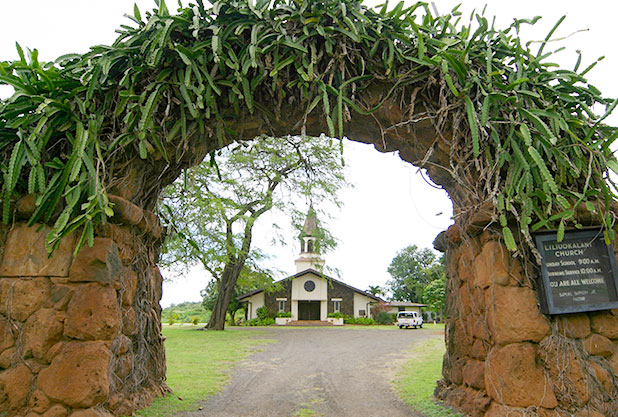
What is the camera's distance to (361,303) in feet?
109

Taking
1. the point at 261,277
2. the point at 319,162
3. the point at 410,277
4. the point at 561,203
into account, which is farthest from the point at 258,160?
the point at 410,277

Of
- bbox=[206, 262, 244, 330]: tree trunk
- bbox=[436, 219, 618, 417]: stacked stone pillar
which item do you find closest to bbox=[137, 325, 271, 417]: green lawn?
bbox=[436, 219, 618, 417]: stacked stone pillar

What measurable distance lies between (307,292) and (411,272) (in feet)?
75.1

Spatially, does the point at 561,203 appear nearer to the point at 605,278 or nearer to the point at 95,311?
the point at 605,278

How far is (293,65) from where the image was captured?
13.4ft

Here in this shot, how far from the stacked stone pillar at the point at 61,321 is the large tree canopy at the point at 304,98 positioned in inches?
9.8

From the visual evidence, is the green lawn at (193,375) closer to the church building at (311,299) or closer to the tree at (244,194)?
the tree at (244,194)

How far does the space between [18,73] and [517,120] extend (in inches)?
177

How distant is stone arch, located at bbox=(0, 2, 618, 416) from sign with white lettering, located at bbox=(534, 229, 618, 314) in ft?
0.45

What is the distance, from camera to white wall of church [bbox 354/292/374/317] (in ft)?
108

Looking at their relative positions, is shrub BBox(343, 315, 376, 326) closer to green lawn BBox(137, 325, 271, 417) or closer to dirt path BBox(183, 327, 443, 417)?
green lawn BBox(137, 325, 271, 417)

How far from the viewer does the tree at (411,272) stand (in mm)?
47719

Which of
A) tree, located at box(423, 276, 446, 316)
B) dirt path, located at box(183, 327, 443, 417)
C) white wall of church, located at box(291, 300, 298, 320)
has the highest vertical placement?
tree, located at box(423, 276, 446, 316)

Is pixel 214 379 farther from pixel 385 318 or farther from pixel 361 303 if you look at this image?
Answer: pixel 361 303
